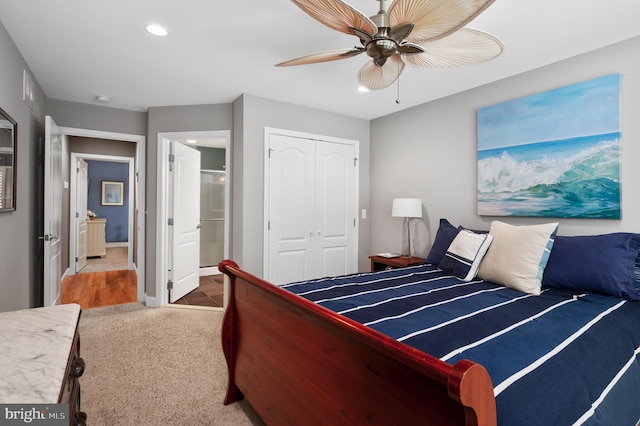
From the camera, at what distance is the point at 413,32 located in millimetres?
1602

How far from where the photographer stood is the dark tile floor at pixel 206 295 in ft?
13.9

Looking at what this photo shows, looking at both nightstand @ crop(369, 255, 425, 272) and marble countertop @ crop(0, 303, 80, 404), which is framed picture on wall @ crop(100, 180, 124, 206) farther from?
marble countertop @ crop(0, 303, 80, 404)

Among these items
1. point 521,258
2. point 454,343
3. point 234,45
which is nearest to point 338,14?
point 234,45

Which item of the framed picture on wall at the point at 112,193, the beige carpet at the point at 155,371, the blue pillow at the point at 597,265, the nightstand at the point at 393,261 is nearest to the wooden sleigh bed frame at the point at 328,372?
the beige carpet at the point at 155,371

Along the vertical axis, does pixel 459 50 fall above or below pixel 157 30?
below

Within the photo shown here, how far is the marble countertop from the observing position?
75 cm

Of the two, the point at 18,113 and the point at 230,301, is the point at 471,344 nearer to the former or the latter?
the point at 230,301

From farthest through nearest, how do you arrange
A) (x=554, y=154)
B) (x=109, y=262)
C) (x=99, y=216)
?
(x=99, y=216)
(x=109, y=262)
(x=554, y=154)

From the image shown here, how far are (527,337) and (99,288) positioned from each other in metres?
5.36

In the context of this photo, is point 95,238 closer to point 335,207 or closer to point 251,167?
point 251,167

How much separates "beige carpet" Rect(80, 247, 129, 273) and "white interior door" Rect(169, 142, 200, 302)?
247 centimetres

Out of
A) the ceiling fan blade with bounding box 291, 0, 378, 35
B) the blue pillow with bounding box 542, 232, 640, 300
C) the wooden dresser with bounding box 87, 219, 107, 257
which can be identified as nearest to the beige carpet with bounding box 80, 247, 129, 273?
the wooden dresser with bounding box 87, 219, 107, 257

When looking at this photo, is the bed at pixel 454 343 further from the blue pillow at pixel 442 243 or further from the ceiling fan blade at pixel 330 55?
the ceiling fan blade at pixel 330 55

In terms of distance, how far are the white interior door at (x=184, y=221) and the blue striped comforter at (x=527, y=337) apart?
2629 millimetres
